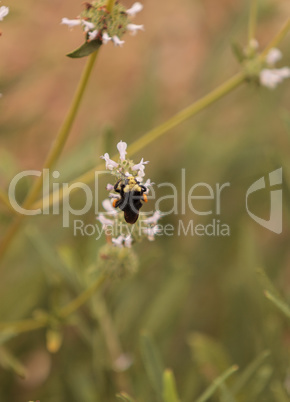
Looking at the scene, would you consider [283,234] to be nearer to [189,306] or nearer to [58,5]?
[189,306]

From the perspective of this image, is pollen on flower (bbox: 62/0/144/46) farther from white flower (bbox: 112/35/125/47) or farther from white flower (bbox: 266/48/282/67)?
white flower (bbox: 266/48/282/67)

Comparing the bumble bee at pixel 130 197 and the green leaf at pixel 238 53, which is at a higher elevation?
the green leaf at pixel 238 53

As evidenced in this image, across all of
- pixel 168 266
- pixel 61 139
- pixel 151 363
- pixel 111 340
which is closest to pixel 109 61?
pixel 168 266

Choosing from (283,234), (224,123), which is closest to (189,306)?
(283,234)

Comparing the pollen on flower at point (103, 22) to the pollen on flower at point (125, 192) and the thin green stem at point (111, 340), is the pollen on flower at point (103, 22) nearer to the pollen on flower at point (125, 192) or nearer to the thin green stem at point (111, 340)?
the pollen on flower at point (125, 192)

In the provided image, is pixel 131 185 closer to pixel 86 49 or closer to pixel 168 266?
pixel 86 49

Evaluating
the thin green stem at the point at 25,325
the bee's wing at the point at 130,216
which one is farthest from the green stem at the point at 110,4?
the thin green stem at the point at 25,325

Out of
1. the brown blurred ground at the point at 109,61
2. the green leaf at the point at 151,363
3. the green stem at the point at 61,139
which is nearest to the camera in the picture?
the green stem at the point at 61,139
